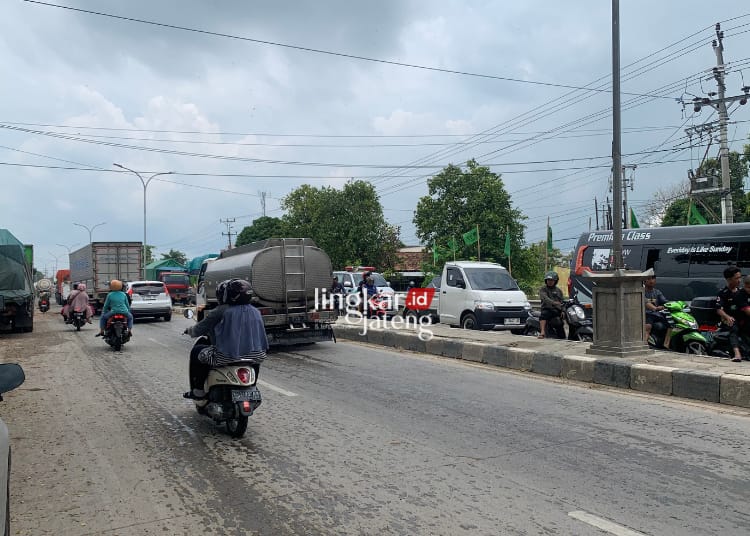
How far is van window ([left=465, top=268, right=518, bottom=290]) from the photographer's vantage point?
1552cm

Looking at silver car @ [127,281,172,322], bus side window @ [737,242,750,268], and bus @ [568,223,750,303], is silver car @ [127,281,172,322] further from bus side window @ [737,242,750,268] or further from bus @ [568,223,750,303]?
bus side window @ [737,242,750,268]

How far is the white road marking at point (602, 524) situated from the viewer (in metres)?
3.75

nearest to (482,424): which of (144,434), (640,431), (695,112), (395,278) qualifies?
(640,431)

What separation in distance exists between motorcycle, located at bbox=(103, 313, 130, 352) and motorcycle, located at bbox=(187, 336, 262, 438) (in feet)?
28.2

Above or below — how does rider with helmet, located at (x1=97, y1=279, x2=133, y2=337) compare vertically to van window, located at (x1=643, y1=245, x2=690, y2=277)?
below

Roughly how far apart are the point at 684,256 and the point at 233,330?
12191 mm

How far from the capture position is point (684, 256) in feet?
47.8

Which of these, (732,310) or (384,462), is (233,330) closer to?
(384,462)

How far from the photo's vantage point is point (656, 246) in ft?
49.8

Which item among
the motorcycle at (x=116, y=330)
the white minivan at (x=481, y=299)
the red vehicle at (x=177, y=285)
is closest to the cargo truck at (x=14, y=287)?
the motorcycle at (x=116, y=330)

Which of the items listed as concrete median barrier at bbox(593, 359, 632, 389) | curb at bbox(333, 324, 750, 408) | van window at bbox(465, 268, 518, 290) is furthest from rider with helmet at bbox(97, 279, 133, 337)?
concrete median barrier at bbox(593, 359, 632, 389)

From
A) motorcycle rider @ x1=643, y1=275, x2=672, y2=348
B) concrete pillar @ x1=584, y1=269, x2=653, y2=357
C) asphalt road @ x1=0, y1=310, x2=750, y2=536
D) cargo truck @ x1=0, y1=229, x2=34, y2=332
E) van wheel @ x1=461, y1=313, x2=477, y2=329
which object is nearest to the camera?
asphalt road @ x1=0, y1=310, x2=750, y2=536

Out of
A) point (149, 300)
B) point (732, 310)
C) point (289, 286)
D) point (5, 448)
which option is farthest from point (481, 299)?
point (149, 300)

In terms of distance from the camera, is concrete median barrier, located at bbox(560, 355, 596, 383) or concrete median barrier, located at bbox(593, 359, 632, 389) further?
concrete median barrier, located at bbox(560, 355, 596, 383)
